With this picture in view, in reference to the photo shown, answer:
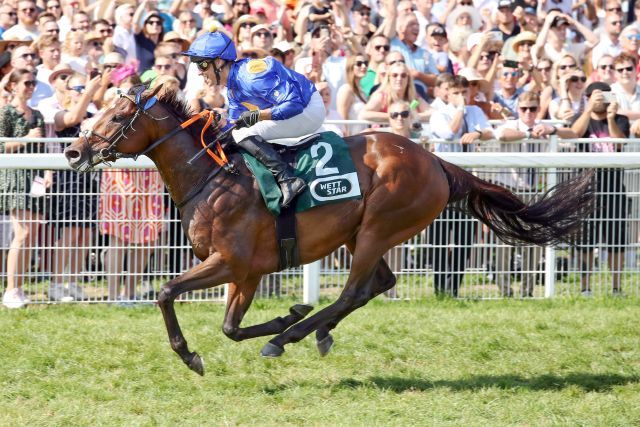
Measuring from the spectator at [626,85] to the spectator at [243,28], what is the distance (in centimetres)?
353

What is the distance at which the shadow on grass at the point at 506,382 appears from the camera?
6414 millimetres

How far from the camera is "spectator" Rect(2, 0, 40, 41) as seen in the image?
36.5 feet

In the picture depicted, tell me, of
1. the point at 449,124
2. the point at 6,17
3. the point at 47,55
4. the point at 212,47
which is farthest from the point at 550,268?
the point at 6,17

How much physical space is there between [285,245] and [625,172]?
11.3 feet

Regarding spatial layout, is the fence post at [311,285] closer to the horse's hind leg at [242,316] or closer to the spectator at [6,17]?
the horse's hind leg at [242,316]

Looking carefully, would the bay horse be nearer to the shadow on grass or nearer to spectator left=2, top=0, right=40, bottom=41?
the shadow on grass

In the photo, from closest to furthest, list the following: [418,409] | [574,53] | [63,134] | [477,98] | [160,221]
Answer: [418,409]
[160,221]
[63,134]
[477,98]
[574,53]

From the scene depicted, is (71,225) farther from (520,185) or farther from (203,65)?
(520,185)

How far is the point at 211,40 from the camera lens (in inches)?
248

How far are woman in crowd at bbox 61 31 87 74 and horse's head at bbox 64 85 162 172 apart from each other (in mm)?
4439

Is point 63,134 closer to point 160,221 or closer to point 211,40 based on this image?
point 160,221

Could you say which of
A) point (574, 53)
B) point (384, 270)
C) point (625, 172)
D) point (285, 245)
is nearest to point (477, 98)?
point (625, 172)

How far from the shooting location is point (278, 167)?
638 cm

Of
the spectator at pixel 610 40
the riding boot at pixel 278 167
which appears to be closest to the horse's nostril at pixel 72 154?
the riding boot at pixel 278 167
